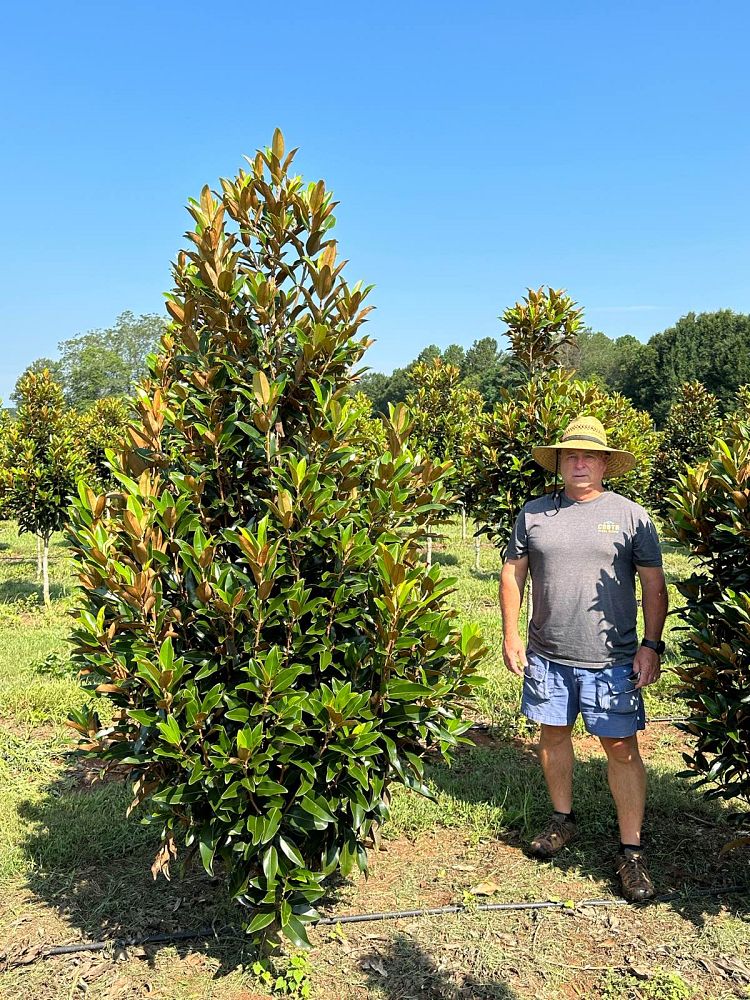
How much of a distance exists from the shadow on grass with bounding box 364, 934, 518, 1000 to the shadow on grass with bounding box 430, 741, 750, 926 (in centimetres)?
95

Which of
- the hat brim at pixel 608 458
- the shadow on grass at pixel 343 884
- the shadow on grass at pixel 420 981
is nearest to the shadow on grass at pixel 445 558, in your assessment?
the shadow on grass at pixel 343 884

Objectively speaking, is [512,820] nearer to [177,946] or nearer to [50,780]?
[177,946]

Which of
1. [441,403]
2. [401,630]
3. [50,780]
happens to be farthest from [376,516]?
[441,403]

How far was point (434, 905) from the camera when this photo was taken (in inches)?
144

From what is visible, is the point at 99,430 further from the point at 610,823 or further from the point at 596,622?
the point at 596,622

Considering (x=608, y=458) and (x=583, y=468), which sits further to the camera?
(x=608, y=458)

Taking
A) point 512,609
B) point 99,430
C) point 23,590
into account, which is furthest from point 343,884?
point 99,430

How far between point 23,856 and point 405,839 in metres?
2.29

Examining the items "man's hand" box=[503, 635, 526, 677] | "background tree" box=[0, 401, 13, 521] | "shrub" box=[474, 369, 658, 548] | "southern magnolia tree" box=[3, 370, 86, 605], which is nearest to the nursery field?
"man's hand" box=[503, 635, 526, 677]

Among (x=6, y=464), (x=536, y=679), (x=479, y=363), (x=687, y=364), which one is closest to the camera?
(x=536, y=679)

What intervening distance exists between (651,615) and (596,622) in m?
0.28

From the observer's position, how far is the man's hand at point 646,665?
12.1 ft

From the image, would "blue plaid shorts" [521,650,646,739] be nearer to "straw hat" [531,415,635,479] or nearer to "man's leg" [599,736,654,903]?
"man's leg" [599,736,654,903]

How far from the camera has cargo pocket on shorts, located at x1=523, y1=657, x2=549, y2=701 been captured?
3.96 m
